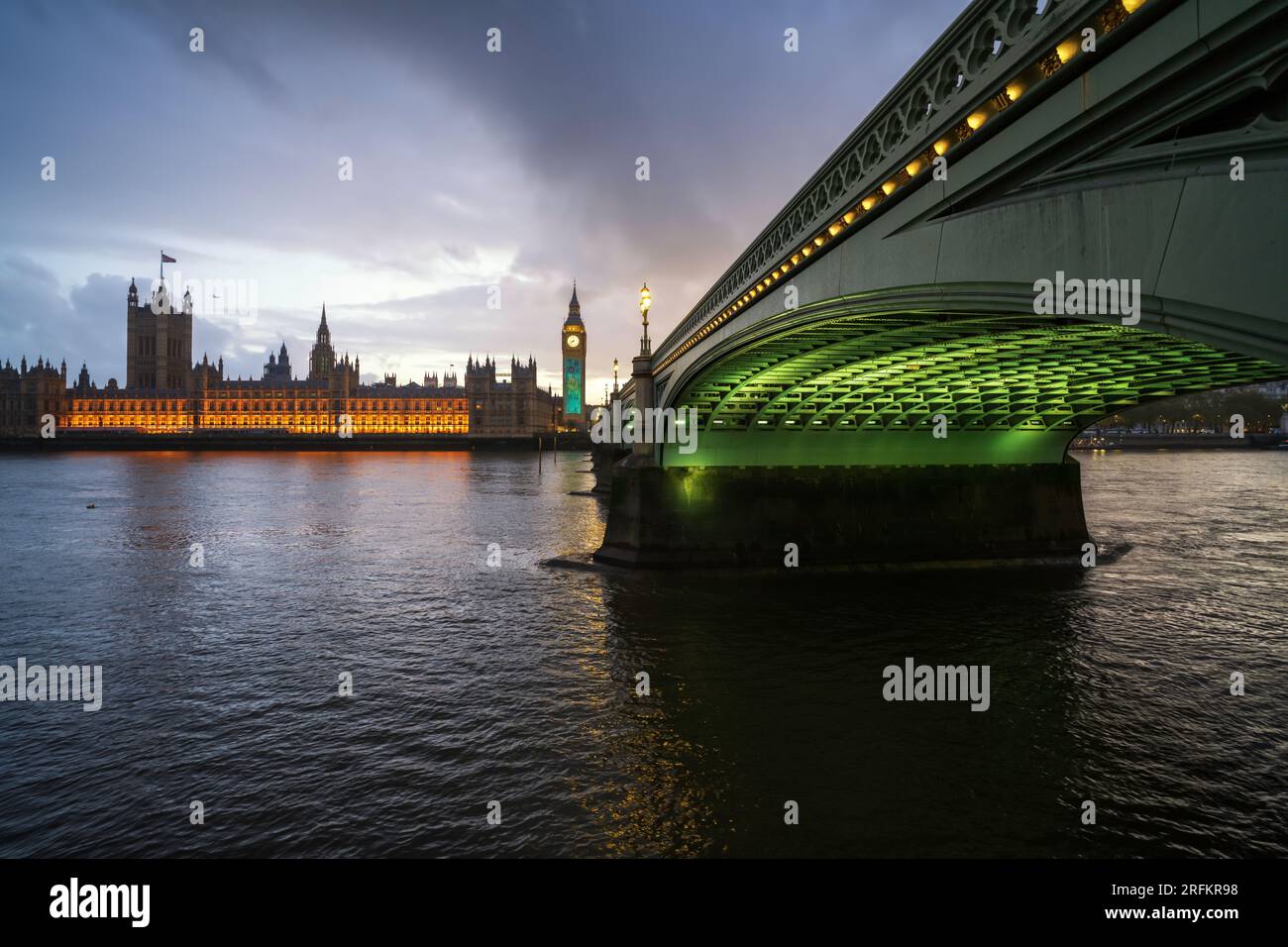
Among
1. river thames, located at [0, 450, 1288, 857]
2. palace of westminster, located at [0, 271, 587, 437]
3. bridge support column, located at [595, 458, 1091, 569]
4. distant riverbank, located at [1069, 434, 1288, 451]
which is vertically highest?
palace of westminster, located at [0, 271, 587, 437]

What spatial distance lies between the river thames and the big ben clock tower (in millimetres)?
162238

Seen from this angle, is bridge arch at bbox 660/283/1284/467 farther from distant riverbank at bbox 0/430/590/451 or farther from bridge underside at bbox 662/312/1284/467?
distant riverbank at bbox 0/430/590/451

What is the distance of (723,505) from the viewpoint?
2373cm

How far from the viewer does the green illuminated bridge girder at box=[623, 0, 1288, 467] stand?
14.3 feet

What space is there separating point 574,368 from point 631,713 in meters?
186

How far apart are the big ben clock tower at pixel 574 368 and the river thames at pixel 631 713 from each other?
162 metres

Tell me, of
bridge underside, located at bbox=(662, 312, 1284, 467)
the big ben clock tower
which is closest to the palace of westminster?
the big ben clock tower

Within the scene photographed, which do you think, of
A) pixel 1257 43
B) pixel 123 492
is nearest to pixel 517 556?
pixel 1257 43

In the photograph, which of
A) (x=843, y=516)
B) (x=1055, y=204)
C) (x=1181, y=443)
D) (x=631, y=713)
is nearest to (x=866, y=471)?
(x=843, y=516)

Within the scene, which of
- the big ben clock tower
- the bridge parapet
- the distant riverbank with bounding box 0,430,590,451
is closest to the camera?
the bridge parapet

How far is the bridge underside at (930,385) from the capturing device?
12242 millimetres

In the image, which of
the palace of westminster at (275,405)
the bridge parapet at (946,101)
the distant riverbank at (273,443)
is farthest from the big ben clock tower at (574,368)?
the bridge parapet at (946,101)

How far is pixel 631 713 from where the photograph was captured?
11609mm

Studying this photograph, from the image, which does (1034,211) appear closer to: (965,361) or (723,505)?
(965,361)
